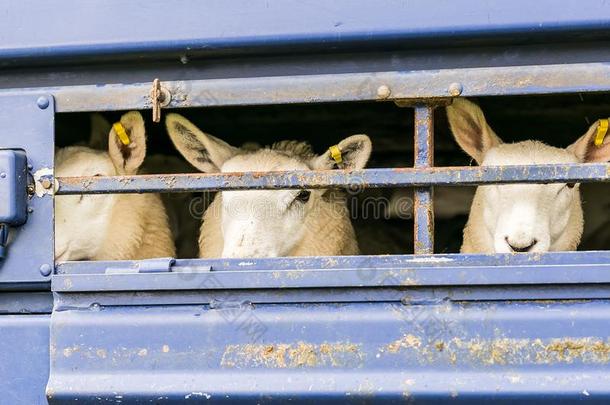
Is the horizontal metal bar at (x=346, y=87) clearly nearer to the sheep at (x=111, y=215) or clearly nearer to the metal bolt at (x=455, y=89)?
the metal bolt at (x=455, y=89)

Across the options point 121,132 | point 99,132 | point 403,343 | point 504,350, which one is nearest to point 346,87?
point 403,343

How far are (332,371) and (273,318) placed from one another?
217 millimetres

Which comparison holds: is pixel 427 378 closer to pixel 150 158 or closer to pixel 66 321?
pixel 66 321

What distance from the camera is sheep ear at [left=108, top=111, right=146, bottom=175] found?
348cm

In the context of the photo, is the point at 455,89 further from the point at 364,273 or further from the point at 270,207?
the point at 270,207

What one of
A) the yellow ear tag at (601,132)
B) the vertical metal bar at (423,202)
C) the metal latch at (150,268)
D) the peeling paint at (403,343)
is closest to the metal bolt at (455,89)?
the vertical metal bar at (423,202)

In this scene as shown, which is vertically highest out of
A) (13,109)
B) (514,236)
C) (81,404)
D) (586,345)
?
(13,109)

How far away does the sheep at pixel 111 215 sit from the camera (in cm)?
363

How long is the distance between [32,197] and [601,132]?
2.15 meters

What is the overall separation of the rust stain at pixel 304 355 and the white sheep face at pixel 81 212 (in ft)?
5.10

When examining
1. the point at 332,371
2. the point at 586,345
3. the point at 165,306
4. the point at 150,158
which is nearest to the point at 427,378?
the point at 332,371

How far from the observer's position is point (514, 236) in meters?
3.25

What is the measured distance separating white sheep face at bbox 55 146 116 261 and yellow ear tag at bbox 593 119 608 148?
6.65 feet

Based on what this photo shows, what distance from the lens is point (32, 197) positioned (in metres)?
2.62
